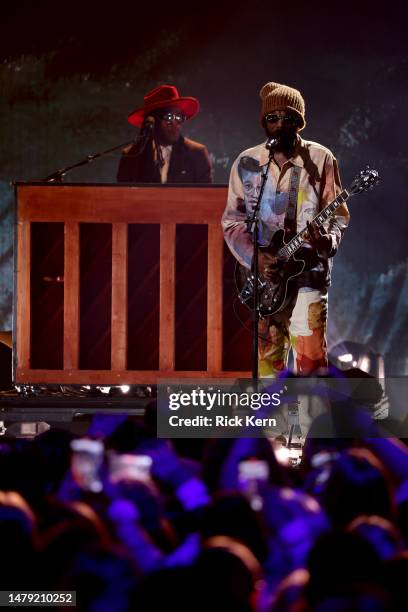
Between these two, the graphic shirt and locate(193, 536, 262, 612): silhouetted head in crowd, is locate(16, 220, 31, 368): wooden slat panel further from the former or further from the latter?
locate(193, 536, 262, 612): silhouetted head in crowd

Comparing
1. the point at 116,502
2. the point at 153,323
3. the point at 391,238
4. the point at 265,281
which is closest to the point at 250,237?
the point at 265,281

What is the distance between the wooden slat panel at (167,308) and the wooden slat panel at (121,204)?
0.58 feet

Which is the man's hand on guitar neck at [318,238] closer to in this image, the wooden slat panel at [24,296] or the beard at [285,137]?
the beard at [285,137]

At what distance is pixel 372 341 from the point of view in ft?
18.7

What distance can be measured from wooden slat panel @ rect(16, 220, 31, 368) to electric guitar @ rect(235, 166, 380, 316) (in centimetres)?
110

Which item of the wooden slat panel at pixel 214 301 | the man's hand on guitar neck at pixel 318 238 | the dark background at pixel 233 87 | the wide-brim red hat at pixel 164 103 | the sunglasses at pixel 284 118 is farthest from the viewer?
the dark background at pixel 233 87

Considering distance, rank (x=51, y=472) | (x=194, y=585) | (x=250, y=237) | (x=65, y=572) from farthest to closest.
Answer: (x=250, y=237) → (x=51, y=472) → (x=65, y=572) → (x=194, y=585)

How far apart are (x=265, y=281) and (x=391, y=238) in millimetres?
2551

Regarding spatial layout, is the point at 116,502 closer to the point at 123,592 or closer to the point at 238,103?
the point at 123,592

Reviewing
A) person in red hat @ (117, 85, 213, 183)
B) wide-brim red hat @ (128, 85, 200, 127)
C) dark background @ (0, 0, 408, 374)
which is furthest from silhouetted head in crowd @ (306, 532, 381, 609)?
dark background @ (0, 0, 408, 374)

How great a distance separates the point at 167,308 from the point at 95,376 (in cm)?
46

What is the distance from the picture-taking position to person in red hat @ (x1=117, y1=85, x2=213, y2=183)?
4707 millimetres

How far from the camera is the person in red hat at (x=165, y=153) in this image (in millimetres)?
4707

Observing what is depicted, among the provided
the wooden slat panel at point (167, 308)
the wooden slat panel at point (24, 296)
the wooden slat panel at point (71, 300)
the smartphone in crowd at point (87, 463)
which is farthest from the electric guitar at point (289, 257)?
the smartphone in crowd at point (87, 463)
